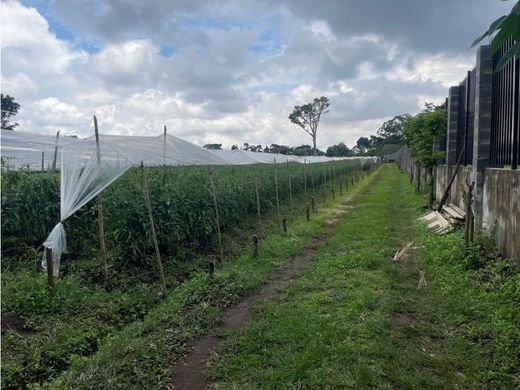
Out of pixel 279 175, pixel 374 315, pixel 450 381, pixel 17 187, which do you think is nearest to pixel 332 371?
pixel 450 381

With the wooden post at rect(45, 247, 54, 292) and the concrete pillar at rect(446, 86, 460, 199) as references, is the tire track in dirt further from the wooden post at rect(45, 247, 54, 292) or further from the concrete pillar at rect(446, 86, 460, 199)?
the concrete pillar at rect(446, 86, 460, 199)

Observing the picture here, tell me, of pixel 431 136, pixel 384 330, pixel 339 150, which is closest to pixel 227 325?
pixel 384 330

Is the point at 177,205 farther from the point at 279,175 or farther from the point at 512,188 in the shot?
the point at 279,175

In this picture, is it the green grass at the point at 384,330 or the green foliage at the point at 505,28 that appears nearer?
the green foliage at the point at 505,28

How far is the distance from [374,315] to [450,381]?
1.33m

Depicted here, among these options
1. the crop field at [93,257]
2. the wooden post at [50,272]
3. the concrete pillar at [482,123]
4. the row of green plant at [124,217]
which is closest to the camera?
the crop field at [93,257]

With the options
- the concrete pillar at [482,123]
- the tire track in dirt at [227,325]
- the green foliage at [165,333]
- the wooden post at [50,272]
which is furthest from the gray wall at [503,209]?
the wooden post at [50,272]

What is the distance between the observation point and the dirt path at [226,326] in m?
3.60

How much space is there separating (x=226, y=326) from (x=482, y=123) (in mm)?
6367

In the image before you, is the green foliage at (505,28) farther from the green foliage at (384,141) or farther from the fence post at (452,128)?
the green foliage at (384,141)

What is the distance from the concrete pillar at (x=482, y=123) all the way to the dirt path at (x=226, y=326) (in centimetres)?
330

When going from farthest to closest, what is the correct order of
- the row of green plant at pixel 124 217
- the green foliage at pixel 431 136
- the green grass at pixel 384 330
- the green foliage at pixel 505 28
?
1. the green foliage at pixel 431 136
2. the row of green plant at pixel 124 217
3. the green grass at pixel 384 330
4. the green foliage at pixel 505 28

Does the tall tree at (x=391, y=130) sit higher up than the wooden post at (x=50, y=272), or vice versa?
the tall tree at (x=391, y=130)

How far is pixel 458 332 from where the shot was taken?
4.28 meters
